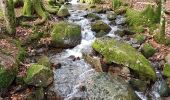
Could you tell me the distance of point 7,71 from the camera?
11.8 meters

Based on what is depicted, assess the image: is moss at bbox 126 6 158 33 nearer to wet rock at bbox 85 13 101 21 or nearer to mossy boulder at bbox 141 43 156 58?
wet rock at bbox 85 13 101 21

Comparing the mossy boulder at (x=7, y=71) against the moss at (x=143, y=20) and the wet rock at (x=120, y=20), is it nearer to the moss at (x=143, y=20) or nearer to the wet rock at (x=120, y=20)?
the moss at (x=143, y=20)

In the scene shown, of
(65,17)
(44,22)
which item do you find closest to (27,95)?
(44,22)

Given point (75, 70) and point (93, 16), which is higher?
A: point (93, 16)

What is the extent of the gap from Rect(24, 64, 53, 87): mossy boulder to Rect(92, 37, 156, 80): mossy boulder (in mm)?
3347

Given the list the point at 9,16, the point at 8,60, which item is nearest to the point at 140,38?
the point at 9,16

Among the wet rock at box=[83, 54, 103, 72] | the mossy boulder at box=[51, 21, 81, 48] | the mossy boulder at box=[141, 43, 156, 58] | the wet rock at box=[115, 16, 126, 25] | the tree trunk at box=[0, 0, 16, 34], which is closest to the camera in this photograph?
the wet rock at box=[83, 54, 103, 72]

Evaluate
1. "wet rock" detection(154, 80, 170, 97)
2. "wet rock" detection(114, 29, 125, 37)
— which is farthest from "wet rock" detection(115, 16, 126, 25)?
"wet rock" detection(154, 80, 170, 97)

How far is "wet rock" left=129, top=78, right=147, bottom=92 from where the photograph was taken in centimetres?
1269

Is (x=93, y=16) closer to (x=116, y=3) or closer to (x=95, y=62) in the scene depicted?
(x=116, y=3)

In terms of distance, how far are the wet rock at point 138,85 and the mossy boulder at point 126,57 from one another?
0.48 m

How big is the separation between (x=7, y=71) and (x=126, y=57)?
540 centimetres

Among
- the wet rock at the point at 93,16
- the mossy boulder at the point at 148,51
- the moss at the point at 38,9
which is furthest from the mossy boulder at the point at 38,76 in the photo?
the wet rock at the point at 93,16

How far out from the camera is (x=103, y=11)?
2378 centimetres
